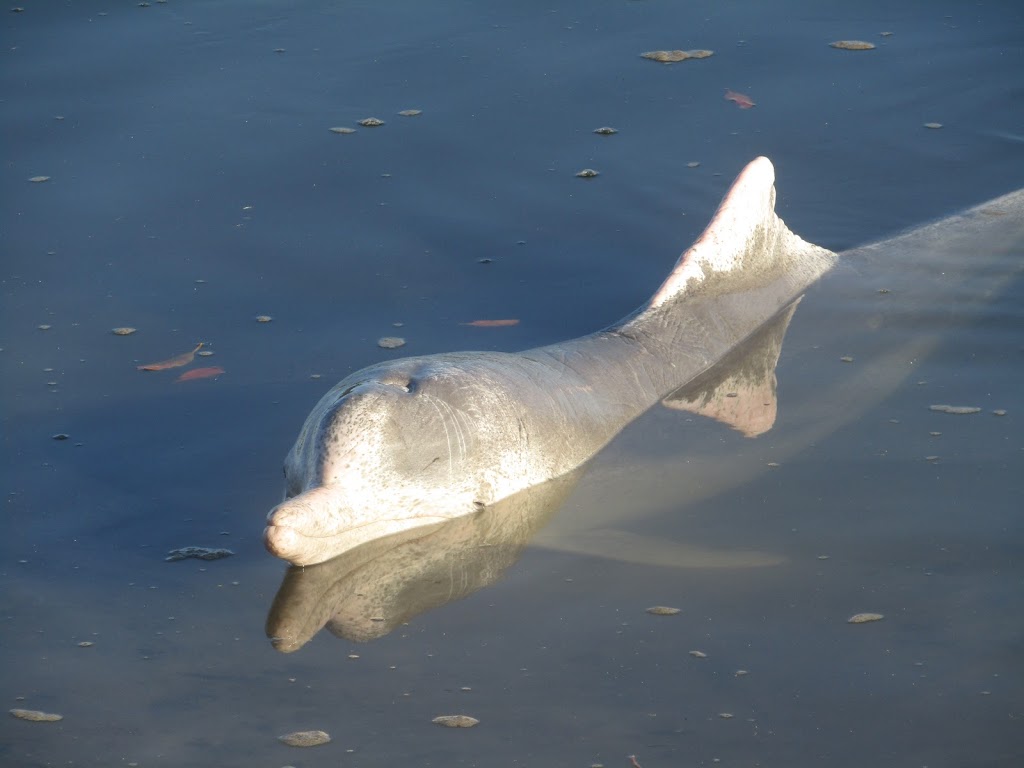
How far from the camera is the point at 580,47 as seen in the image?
10.3 metres

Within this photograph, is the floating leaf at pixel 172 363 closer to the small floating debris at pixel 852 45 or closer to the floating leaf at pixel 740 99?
the floating leaf at pixel 740 99

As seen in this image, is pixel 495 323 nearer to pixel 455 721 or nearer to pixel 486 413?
pixel 486 413

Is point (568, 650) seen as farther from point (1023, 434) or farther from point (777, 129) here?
point (777, 129)

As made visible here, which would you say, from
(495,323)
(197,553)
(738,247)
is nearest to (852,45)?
(738,247)

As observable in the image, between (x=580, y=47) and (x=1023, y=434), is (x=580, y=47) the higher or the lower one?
the higher one

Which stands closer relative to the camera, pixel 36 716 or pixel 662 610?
pixel 36 716

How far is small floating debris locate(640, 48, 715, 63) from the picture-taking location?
400 inches

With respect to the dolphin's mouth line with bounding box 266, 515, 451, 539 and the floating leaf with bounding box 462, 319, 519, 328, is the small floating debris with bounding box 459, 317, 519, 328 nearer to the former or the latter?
the floating leaf with bounding box 462, 319, 519, 328

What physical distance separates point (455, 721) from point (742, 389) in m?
2.75

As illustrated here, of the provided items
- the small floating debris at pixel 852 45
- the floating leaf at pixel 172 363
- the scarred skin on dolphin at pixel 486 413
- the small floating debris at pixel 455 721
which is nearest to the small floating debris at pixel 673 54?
the small floating debris at pixel 852 45

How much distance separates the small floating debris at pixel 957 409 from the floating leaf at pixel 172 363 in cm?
360

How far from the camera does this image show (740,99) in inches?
379

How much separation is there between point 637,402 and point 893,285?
6.77 ft

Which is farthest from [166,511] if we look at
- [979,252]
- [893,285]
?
[979,252]
